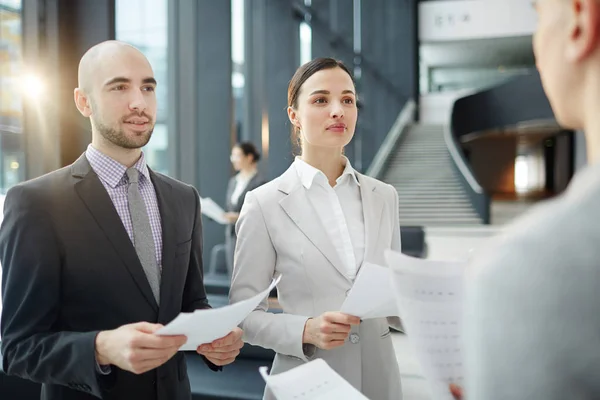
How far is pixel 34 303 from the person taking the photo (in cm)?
125

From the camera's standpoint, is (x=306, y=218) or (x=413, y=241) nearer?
(x=306, y=218)

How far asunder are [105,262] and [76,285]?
88 millimetres

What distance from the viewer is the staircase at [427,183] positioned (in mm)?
13273

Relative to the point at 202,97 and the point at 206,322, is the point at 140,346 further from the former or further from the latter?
the point at 202,97

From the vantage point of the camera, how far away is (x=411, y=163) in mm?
17828

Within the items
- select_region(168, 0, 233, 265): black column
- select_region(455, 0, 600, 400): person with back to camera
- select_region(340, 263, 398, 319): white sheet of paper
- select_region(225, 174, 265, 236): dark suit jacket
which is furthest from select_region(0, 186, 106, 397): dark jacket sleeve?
select_region(168, 0, 233, 265): black column

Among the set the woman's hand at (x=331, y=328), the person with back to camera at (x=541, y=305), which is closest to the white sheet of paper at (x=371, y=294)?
the woman's hand at (x=331, y=328)

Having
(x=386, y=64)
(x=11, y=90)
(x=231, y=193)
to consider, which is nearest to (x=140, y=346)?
(x=11, y=90)

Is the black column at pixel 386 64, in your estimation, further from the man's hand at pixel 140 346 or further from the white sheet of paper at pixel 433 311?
the white sheet of paper at pixel 433 311

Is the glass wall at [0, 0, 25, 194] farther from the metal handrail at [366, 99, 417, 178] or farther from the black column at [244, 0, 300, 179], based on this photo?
the metal handrail at [366, 99, 417, 178]

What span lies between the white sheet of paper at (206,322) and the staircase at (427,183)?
11.6 metres

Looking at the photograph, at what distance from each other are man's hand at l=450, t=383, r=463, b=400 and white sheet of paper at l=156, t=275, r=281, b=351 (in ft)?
1.39

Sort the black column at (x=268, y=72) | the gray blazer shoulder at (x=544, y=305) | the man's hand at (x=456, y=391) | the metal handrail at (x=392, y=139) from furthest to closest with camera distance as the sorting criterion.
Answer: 1. the metal handrail at (x=392, y=139)
2. the black column at (x=268, y=72)
3. the man's hand at (x=456, y=391)
4. the gray blazer shoulder at (x=544, y=305)

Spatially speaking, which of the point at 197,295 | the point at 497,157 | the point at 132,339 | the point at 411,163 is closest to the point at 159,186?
the point at 197,295
